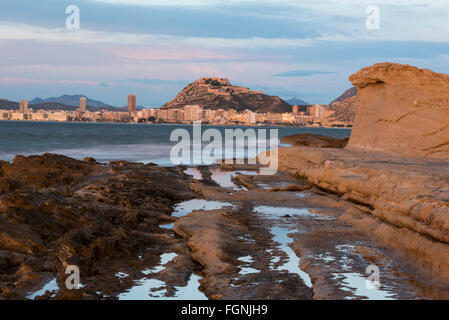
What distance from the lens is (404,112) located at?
1761 cm

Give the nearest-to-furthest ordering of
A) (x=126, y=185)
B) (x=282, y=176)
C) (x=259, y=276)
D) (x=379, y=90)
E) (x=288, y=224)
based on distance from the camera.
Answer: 1. (x=259, y=276)
2. (x=288, y=224)
3. (x=126, y=185)
4. (x=282, y=176)
5. (x=379, y=90)

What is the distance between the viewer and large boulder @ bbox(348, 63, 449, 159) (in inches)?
661

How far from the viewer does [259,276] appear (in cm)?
604

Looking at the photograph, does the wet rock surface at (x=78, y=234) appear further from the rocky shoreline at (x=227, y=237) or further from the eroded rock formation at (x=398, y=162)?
the eroded rock formation at (x=398, y=162)

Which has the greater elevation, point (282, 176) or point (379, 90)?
point (379, 90)

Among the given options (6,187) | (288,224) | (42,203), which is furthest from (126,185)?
(288,224)

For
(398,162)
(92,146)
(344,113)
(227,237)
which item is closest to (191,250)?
(227,237)

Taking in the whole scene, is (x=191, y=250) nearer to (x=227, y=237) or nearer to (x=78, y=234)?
(x=227, y=237)

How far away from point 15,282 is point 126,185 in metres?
6.34

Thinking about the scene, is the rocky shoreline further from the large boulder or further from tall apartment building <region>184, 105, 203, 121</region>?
tall apartment building <region>184, 105, 203, 121</region>

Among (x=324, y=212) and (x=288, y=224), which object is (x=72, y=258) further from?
(x=324, y=212)
